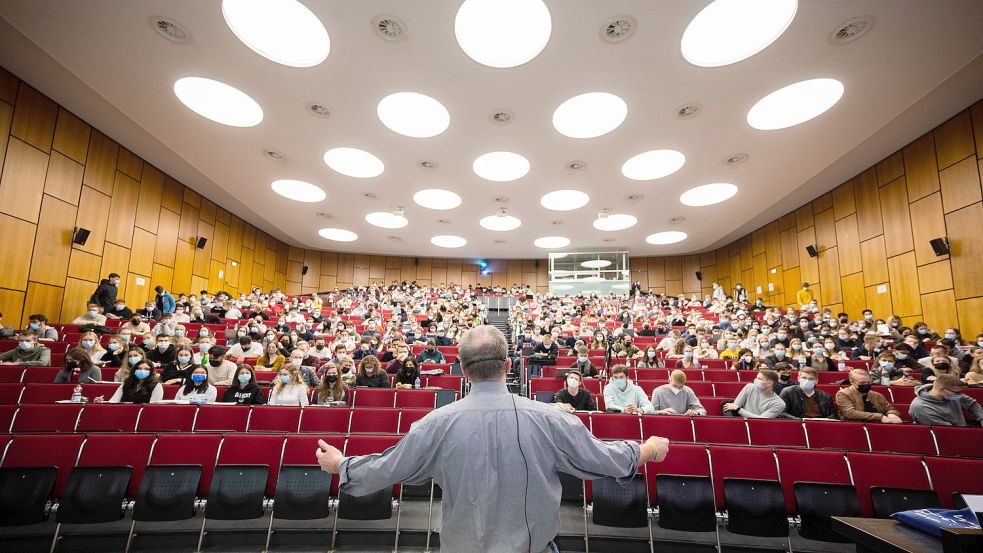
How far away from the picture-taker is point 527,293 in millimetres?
18359

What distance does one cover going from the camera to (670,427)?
3.89 meters

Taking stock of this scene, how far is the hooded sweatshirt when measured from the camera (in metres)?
3.77

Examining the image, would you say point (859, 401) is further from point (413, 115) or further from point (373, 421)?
point (413, 115)

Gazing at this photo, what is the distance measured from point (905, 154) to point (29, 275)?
59.3 ft

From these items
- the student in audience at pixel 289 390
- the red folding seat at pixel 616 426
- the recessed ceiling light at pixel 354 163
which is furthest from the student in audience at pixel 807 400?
the recessed ceiling light at pixel 354 163

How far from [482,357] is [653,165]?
10260 millimetres

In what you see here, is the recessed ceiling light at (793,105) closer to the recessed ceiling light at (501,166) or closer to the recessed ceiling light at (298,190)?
the recessed ceiling light at (501,166)

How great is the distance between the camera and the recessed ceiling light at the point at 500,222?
14009 mm

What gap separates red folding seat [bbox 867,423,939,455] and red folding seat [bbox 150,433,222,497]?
17.8 ft

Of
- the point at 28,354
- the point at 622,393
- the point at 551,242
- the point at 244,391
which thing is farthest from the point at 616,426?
the point at 551,242

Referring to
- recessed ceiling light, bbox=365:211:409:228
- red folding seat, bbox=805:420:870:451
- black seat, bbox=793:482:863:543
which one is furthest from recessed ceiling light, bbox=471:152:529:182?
black seat, bbox=793:482:863:543

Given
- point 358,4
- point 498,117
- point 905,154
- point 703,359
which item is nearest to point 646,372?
point 703,359

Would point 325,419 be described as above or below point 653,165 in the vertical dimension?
below

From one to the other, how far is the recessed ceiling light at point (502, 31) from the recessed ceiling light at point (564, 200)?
521cm
